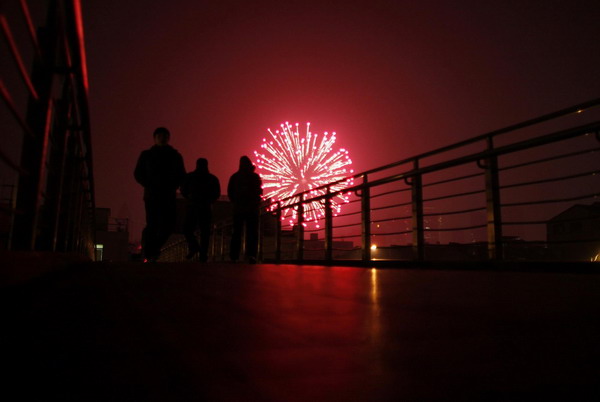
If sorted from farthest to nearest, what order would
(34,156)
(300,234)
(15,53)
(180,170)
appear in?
1. (300,234)
2. (180,170)
3. (34,156)
4. (15,53)

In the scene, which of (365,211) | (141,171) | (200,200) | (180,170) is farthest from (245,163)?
(365,211)

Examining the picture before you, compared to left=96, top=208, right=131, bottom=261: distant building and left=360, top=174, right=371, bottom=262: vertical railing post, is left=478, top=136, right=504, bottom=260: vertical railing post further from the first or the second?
left=96, top=208, right=131, bottom=261: distant building

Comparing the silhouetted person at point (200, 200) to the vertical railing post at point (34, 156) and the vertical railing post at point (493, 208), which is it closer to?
the vertical railing post at point (493, 208)

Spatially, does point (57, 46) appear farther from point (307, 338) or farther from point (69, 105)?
point (307, 338)

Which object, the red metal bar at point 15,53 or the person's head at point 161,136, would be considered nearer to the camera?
the red metal bar at point 15,53

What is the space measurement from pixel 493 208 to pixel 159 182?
2910 mm

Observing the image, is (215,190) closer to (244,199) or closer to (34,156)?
(244,199)

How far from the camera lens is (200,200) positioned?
4.77 metres

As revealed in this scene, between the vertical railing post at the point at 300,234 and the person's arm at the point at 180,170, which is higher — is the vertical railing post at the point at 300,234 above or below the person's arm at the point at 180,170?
below

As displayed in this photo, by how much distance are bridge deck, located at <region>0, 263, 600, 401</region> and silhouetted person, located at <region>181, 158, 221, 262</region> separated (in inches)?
157

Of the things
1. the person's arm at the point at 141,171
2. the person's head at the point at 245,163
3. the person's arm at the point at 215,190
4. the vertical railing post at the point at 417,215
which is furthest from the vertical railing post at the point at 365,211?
the person's arm at the point at 141,171

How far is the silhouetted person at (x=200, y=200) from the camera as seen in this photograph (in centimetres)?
474

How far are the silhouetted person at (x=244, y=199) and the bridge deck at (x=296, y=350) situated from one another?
4.17m

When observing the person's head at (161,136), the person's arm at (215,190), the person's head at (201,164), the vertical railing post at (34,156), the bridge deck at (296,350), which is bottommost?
the bridge deck at (296,350)
